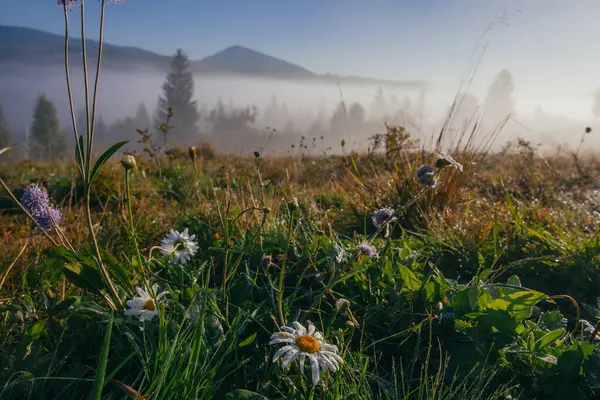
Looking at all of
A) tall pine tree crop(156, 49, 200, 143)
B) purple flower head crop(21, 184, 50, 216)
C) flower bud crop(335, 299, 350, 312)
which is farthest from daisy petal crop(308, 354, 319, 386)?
tall pine tree crop(156, 49, 200, 143)

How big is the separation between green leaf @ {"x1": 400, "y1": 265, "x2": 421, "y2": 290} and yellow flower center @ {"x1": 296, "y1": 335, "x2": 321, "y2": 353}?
0.63 m

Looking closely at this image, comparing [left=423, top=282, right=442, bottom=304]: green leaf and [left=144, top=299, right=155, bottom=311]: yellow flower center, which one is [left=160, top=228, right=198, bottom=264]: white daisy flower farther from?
[left=423, top=282, right=442, bottom=304]: green leaf

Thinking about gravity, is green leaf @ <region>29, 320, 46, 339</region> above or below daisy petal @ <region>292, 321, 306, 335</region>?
below

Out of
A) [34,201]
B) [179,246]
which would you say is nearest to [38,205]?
[34,201]

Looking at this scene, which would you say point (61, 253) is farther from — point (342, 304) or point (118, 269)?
point (342, 304)

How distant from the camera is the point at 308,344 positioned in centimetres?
114

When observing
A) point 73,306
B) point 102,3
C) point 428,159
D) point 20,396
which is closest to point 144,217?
point 73,306

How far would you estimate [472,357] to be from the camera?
148 cm

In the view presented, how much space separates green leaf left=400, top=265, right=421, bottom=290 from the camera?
169cm

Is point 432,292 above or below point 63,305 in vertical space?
above

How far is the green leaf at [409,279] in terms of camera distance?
1688 millimetres

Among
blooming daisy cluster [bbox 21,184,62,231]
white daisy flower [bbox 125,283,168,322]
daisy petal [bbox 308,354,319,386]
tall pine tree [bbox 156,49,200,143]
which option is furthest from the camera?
tall pine tree [bbox 156,49,200,143]

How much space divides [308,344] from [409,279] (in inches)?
26.5

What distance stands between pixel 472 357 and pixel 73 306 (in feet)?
4.26
